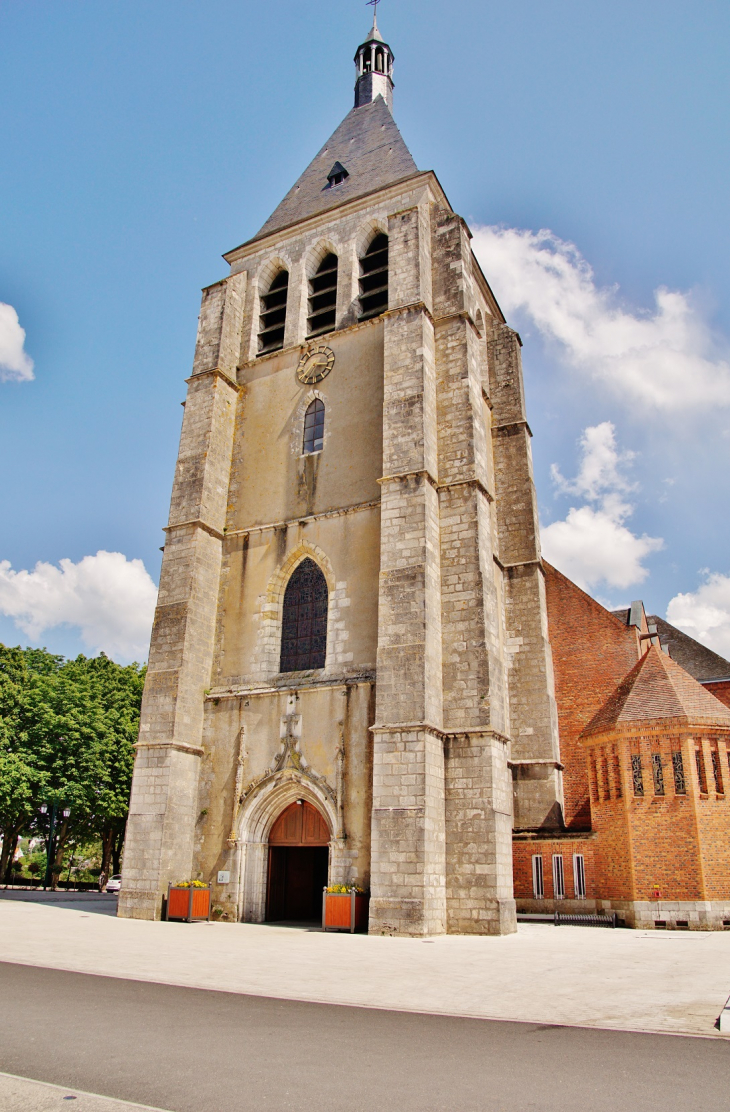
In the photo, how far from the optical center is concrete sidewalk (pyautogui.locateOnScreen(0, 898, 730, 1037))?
6418 millimetres

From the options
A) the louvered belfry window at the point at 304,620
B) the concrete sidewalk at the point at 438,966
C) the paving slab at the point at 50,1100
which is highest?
the louvered belfry window at the point at 304,620

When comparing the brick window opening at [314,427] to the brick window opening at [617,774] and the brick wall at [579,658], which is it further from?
the brick window opening at [617,774]

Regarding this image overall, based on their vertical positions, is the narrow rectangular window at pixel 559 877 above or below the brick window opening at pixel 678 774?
below

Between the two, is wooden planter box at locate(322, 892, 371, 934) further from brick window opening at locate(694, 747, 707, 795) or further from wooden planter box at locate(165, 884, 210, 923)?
brick window opening at locate(694, 747, 707, 795)

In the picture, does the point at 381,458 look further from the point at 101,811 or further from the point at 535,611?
the point at 101,811

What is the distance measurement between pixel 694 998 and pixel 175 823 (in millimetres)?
11657

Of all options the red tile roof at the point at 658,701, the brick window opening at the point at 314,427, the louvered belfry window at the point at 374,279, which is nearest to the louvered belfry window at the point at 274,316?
the louvered belfry window at the point at 374,279

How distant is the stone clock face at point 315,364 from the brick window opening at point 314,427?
27.7 inches

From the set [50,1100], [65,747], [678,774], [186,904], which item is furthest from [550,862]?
[65,747]

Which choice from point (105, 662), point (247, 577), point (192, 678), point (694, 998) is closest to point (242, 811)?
point (192, 678)

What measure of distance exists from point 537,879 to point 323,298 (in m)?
16.3

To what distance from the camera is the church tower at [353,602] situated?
1456 centimetres

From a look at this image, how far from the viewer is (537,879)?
1712 centimetres

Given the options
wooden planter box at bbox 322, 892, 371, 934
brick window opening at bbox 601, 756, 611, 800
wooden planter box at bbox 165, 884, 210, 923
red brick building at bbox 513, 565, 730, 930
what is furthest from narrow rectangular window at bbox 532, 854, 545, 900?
wooden planter box at bbox 165, 884, 210, 923
